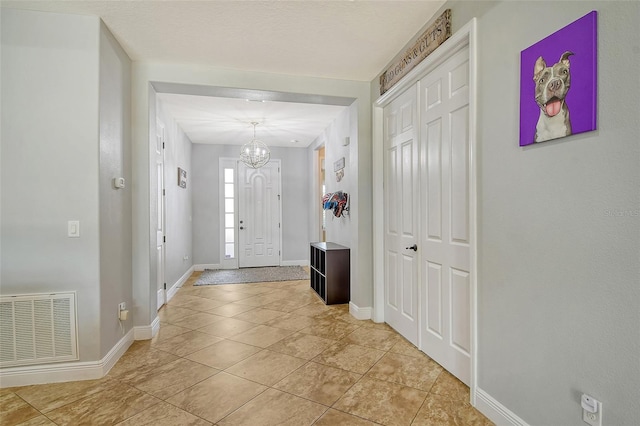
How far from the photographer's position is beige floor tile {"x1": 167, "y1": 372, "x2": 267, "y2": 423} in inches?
73.9

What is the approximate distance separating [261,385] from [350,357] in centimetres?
78

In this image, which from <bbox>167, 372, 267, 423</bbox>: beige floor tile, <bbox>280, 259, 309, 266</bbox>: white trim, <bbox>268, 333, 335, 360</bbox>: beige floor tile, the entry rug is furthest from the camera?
<bbox>280, 259, 309, 266</bbox>: white trim

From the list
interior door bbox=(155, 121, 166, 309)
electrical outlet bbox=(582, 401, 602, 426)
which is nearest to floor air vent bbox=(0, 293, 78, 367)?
interior door bbox=(155, 121, 166, 309)

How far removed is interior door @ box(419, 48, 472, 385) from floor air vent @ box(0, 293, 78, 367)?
271cm

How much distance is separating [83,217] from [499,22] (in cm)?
298

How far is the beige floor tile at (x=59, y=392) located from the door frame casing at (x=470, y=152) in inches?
96.6

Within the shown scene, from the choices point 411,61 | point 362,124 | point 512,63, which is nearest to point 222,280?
point 362,124

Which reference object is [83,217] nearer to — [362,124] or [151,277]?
[151,277]

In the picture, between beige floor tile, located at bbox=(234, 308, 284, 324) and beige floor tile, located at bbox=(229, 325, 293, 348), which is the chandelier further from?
beige floor tile, located at bbox=(229, 325, 293, 348)

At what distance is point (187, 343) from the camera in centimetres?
289

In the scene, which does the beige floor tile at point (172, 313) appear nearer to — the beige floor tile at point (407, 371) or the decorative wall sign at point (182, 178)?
the decorative wall sign at point (182, 178)

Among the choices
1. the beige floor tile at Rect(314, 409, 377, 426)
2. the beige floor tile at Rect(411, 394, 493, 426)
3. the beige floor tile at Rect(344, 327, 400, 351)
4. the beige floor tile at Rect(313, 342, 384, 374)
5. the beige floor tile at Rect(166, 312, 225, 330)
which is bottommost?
the beige floor tile at Rect(166, 312, 225, 330)

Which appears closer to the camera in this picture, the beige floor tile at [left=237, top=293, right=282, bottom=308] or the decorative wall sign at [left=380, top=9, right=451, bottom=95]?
the decorative wall sign at [left=380, top=9, right=451, bottom=95]

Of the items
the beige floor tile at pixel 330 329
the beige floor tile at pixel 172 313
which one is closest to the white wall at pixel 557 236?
the beige floor tile at pixel 330 329
